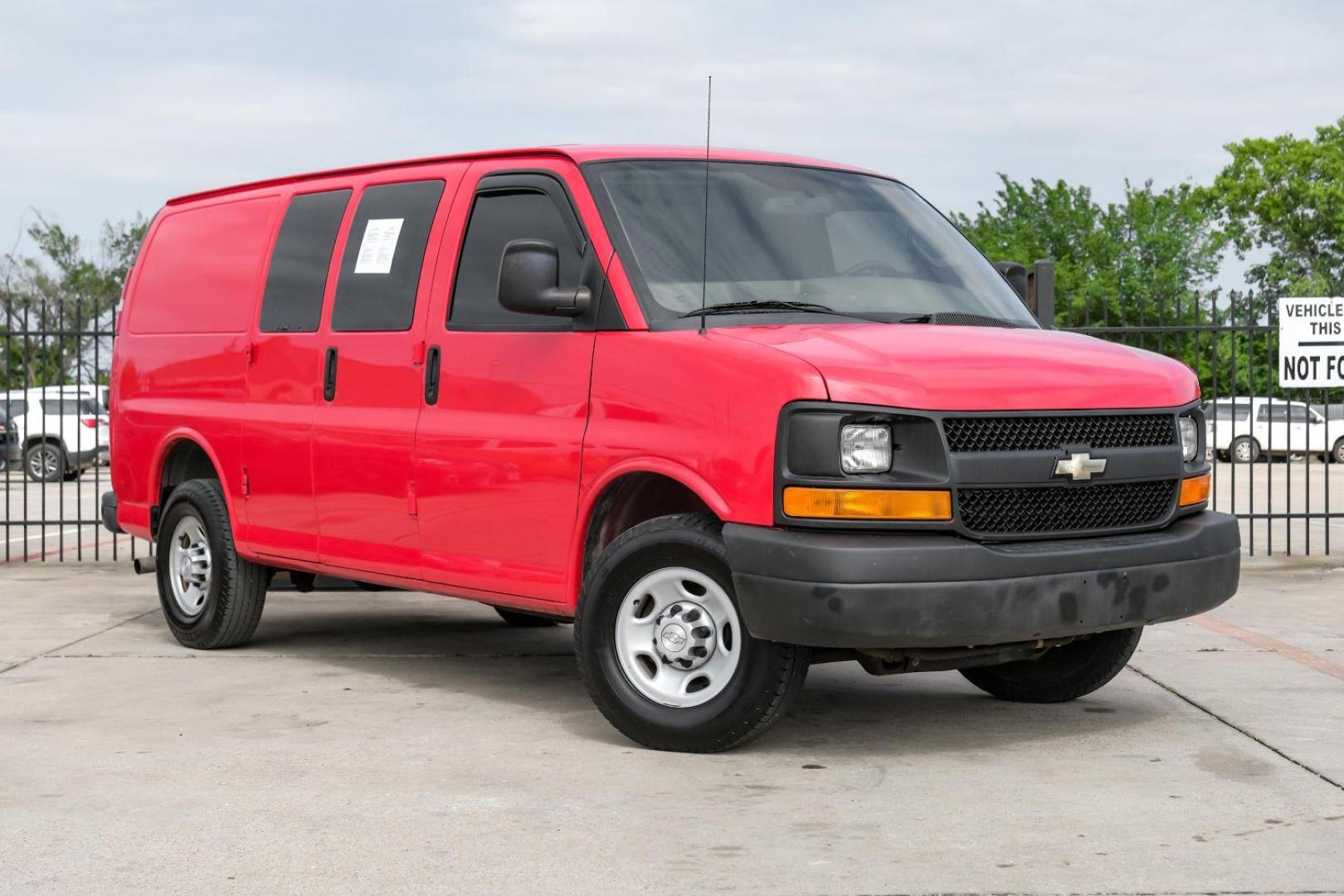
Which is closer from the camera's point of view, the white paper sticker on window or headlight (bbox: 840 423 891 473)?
headlight (bbox: 840 423 891 473)

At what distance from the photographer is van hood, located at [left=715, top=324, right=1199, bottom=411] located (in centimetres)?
551

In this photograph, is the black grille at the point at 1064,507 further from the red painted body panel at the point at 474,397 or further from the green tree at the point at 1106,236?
the green tree at the point at 1106,236

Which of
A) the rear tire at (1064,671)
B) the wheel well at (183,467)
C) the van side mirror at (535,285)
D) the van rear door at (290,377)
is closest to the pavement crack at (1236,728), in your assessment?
the rear tire at (1064,671)

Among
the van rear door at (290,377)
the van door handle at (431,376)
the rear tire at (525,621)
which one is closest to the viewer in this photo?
the van door handle at (431,376)

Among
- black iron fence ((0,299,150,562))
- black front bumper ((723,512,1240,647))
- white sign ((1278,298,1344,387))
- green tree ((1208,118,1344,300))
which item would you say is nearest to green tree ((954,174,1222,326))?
green tree ((1208,118,1344,300))

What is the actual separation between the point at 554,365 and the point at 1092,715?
247 centimetres

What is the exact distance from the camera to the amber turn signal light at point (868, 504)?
18.0 feet

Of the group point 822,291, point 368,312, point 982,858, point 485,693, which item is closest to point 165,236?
point 368,312

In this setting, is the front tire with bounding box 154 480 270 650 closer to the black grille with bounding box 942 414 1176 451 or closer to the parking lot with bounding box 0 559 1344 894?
the parking lot with bounding box 0 559 1344 894

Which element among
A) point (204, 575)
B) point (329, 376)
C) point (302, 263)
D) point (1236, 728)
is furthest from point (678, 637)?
point (204, 575)

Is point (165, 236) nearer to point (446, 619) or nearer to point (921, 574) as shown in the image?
point (446, 619)

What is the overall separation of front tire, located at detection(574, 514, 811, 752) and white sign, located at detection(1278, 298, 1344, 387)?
877 cm

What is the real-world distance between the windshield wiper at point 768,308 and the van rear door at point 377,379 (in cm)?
140

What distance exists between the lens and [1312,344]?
13.4 m
